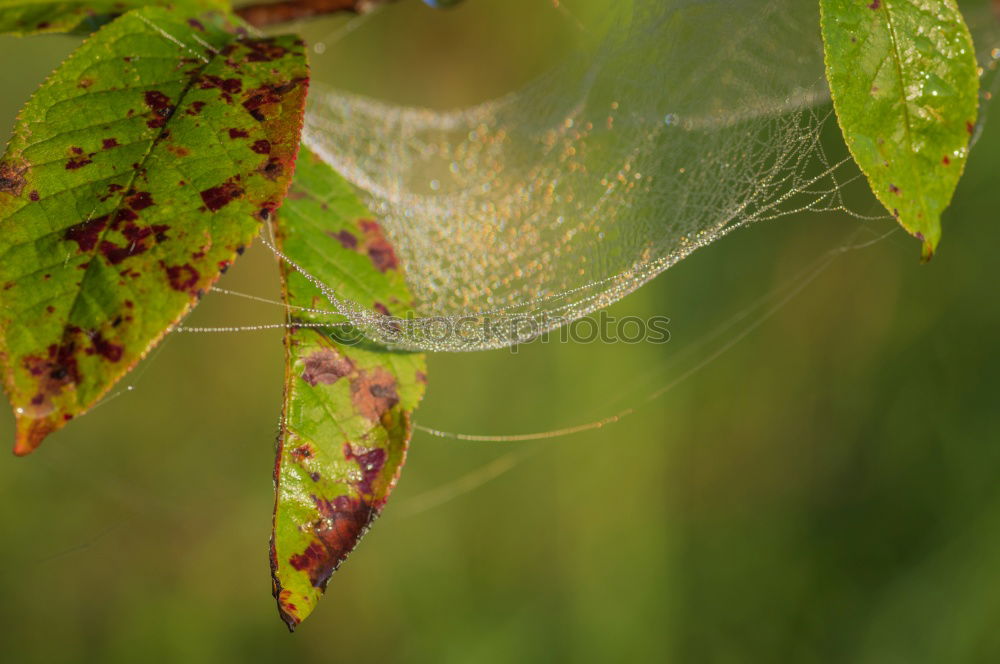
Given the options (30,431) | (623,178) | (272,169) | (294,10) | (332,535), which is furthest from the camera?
(623,178)

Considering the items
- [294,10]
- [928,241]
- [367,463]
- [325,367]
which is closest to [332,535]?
[367,463]

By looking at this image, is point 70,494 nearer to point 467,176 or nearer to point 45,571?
point 45,571

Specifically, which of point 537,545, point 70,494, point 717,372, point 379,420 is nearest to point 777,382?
point 717,372

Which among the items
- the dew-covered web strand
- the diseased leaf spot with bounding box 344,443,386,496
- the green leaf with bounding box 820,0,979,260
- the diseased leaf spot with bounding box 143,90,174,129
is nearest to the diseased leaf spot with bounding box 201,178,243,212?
the diseased leaf spot with bounding box 143,90,174,129

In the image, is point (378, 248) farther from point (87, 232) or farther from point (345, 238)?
point (87, 232)

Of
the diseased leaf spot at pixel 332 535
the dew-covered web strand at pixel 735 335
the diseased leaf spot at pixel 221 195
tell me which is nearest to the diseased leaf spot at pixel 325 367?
the diseased leaf spot at pixel 332 535
